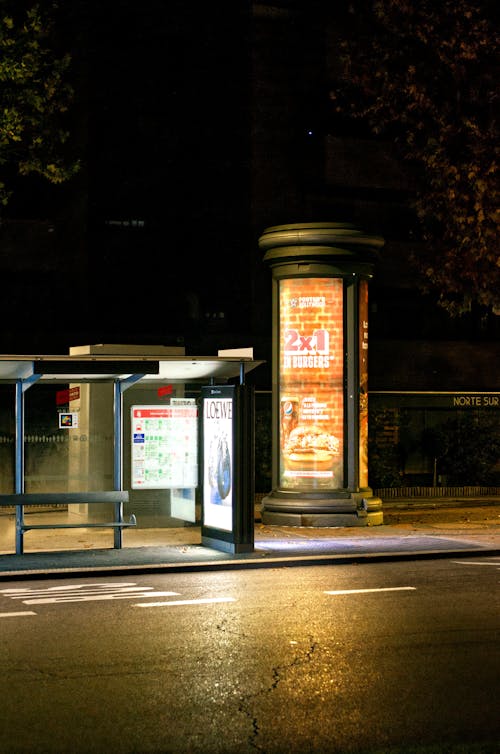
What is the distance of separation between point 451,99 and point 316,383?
6.24 meters

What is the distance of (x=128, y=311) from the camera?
109ft

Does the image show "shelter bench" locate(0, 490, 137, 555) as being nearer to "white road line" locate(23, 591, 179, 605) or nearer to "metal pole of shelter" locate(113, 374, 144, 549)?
"metal pole of shelter" locate(113, 374, 144, 549)

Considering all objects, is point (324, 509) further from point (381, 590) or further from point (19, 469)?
point (381, 590)

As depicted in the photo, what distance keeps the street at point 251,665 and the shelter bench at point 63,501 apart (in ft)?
6.97

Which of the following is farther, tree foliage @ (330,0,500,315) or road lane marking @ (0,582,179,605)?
tree foliage @ (330,0,500,315)

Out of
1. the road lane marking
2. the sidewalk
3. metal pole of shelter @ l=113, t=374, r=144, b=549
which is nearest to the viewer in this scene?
the road lane marking

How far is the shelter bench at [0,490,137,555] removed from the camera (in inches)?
618

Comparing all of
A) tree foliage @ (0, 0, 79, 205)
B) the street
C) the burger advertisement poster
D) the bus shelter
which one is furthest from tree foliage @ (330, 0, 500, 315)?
the street

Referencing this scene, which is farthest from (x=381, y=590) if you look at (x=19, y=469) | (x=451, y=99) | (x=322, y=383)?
(x=451, y=99)

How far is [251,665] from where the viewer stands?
348 inches

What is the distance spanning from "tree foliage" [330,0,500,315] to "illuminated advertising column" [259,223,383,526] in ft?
9.77

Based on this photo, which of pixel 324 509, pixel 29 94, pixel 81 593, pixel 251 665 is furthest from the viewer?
pixel 29 94

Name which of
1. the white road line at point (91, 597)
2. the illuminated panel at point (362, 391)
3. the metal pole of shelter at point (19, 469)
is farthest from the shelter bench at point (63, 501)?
the illuminated panel at point (362, 391)

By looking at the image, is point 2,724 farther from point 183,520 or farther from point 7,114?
point 7,114
